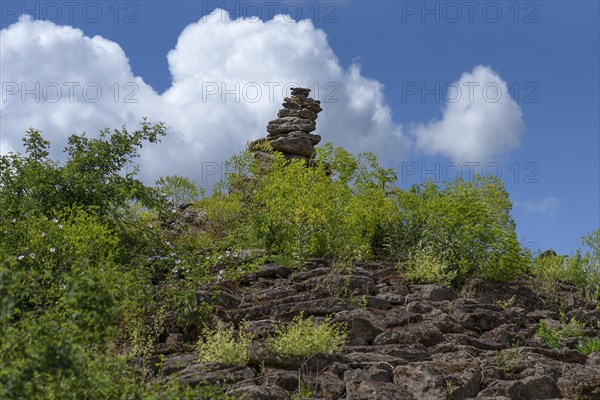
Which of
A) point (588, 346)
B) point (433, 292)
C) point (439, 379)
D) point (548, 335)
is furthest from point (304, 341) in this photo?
point (588, 346)

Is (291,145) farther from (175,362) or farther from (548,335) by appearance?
(175,362)

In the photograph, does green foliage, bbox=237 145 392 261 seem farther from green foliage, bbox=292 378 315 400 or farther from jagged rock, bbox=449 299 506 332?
green foliage, bbox=292 378 315 400

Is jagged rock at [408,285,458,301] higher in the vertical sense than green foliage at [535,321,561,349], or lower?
higher

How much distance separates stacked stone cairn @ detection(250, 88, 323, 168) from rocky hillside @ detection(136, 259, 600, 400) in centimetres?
1042

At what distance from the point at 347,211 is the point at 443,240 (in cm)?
214

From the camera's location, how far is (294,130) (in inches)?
963

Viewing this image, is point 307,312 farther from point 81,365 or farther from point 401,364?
point 81,365

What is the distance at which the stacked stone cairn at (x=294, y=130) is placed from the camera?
78.5 ft

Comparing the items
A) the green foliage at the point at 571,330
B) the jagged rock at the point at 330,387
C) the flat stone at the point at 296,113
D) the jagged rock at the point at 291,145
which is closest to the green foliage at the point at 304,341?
the jagged rock at the point at 330,387

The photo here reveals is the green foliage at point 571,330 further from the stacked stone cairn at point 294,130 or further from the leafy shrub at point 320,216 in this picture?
the stacked stone cairn at point 294,130

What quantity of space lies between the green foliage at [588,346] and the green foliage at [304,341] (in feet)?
12.5

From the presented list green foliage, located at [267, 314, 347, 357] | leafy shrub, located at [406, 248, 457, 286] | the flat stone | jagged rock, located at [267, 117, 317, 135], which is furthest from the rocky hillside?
the flat stone

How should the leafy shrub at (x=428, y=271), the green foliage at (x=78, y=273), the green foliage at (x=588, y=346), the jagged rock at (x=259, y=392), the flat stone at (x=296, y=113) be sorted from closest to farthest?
the green foliage at (x=78, y=273) → the jagged rock at (x=259, y=392) → the green foliage at (x=588, y=346) → the leafy shrub at (x=428, y=271) → the flat stone at (x=296, y=113)

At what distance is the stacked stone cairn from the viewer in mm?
23922
